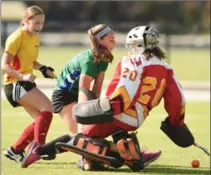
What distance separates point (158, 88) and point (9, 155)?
2105 mm

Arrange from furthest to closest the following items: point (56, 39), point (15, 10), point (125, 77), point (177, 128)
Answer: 1. point (15, 10)
2. point (56, 39)
3. point (177, 128)
4. point (125, 77)

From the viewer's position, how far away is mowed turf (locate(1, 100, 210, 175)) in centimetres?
905

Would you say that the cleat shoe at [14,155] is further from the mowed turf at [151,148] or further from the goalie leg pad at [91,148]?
the goalie leg pad at [91,148]

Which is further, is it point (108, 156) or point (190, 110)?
point (190, 110)

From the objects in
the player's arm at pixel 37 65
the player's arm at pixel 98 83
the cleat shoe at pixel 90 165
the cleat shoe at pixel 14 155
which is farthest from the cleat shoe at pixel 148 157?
the player's arm at pixel 37 65

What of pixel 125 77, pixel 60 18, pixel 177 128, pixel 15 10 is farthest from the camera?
pixel 60 18

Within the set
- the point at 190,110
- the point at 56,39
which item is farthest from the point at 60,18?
the point at 190,110

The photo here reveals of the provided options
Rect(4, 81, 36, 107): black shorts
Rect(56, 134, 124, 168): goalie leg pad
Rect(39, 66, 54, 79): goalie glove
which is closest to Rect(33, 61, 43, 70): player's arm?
Rect(39, 66, 54, 79): goalie glove

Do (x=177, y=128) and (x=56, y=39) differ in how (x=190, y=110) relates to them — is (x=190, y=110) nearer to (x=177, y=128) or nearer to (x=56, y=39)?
(x=177, y=128)

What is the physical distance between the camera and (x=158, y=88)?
877 cm

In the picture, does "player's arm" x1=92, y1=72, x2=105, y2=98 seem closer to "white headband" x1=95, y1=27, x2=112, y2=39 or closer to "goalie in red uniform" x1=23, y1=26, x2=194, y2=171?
"goalie in red uniform" x1=23, y1=26, x2=194, y2=171

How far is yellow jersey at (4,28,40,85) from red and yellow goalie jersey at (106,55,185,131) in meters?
1.28

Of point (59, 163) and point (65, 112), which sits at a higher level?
point (65, 112)

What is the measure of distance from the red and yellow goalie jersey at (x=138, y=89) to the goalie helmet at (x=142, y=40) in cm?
15
